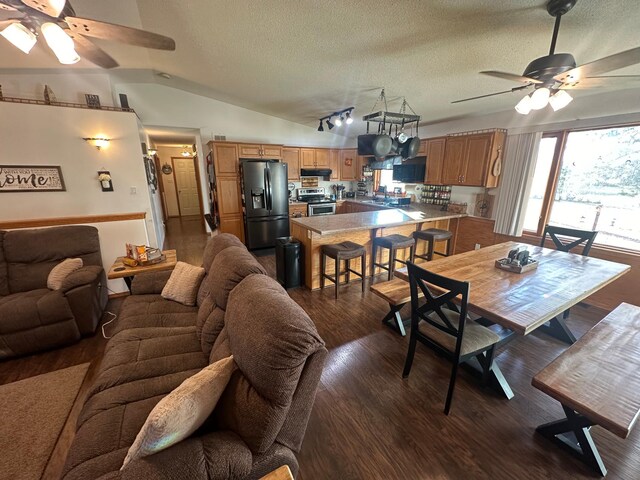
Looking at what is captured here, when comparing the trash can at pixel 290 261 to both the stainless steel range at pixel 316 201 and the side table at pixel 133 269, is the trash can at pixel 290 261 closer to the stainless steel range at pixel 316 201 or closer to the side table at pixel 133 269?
the side table at pixel 133 269

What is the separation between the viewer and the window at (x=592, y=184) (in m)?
2.92

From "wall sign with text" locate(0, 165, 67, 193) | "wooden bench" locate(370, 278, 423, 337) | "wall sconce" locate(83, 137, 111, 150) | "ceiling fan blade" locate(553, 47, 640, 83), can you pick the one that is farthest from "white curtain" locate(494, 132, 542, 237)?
"wall sign with text" locate(0, 165, 67, 193)

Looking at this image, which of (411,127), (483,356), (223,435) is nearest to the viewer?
(223,435)

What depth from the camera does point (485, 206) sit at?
4195 mm

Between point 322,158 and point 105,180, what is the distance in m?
4.15

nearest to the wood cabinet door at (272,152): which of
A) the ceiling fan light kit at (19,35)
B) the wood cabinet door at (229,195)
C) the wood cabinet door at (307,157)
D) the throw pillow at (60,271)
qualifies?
the wood cabinet door at (307,157)

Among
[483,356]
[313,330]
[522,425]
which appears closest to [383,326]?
[483,356]

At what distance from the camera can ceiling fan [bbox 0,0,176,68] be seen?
139 cm

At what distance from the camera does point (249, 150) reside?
5.23m

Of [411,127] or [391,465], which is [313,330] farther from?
[411,127]

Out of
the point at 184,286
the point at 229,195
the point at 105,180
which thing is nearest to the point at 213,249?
the point at 184,286

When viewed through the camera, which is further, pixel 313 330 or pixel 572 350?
pixel 572 350

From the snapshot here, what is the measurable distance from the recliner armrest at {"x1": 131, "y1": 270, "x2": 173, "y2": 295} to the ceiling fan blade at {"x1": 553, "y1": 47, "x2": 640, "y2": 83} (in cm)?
338

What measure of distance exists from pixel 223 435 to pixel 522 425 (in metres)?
1.87
